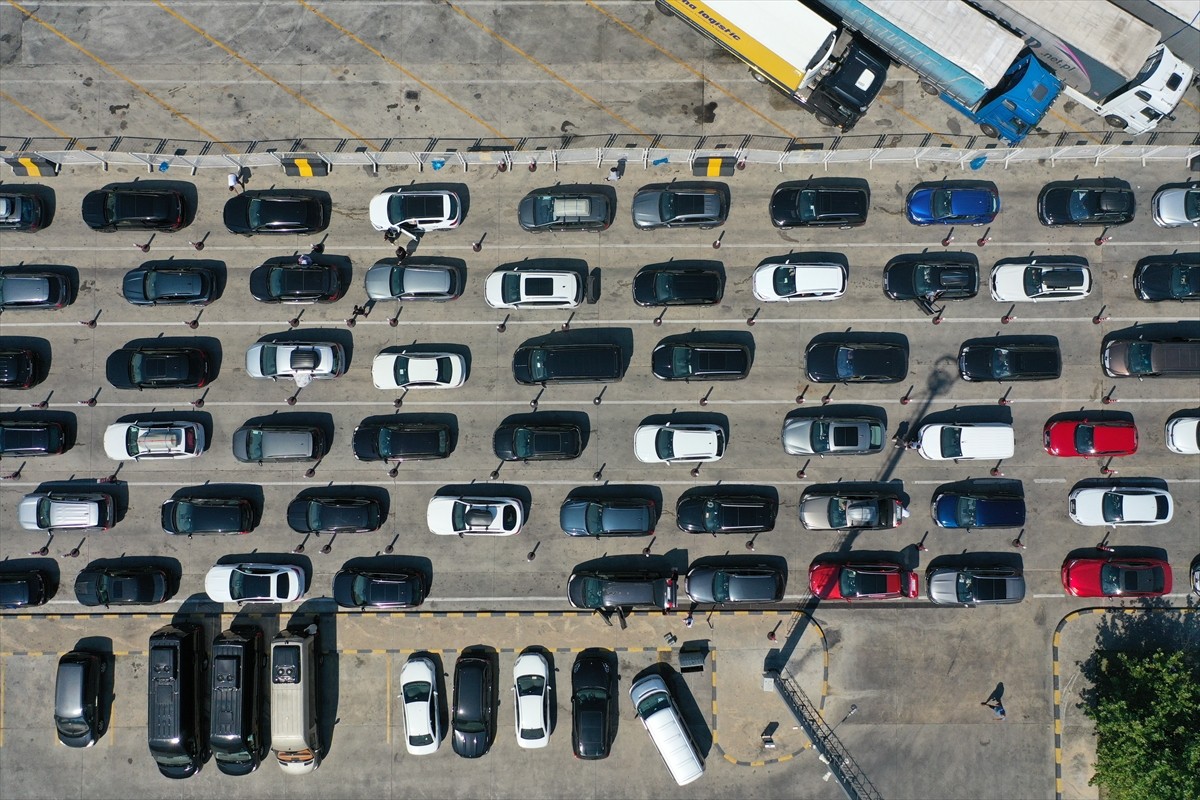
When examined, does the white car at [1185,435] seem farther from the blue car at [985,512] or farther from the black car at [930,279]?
the black car at [930,279]

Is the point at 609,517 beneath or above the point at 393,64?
beneath

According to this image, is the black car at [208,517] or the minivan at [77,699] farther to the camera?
the black car at [208,517]

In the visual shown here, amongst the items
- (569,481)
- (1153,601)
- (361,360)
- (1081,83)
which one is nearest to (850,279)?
(1081,83)

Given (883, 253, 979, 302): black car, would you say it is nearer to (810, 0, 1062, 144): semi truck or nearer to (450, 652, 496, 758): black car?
(810, 0, 1062, 144): semi truck

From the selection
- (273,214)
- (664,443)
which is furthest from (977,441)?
(273,214)

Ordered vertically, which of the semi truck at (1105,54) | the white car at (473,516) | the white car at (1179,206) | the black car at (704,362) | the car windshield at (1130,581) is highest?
the semi truck at (1105,54)

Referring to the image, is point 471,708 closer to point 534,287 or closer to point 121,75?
point 534,287

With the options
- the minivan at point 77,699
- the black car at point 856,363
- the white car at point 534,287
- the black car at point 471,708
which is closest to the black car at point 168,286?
the white car at point 534,287
